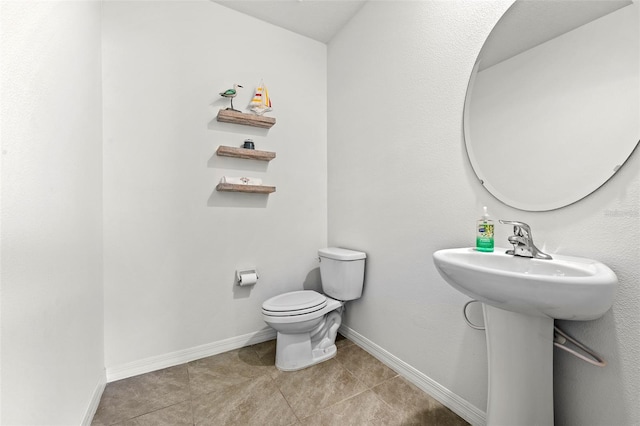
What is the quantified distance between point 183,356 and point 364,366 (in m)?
1.21

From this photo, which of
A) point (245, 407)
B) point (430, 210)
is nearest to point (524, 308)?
point (430, 210)

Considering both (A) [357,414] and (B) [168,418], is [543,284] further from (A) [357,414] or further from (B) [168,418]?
(B) [168,418]

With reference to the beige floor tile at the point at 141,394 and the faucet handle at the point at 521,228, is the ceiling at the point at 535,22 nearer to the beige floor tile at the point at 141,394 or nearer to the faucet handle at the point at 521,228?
the faucet handle at the point at 521,228

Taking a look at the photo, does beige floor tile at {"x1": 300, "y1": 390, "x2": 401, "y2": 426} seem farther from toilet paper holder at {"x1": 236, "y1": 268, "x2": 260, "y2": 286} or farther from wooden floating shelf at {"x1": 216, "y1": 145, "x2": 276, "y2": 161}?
wooden floating shelf at {"x1": 216, "y1": 145, "x2": 276, "y2": 161}

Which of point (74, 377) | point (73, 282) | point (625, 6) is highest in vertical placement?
point (625, 6)

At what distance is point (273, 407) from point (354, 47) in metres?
2.41

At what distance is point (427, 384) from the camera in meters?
1.51

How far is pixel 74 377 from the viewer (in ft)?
3.68

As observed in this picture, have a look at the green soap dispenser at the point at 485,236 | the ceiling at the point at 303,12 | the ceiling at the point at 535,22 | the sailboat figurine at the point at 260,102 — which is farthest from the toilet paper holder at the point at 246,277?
the ceiling at the point at 303,12

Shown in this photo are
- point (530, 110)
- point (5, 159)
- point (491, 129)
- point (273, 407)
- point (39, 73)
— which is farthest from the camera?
point (273, 407)

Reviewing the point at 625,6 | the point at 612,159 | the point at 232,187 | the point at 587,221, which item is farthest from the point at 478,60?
the point at 232,187

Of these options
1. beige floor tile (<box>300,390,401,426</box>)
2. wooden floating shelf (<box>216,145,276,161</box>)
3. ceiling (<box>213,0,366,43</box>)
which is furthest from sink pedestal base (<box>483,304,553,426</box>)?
ceiling (<box>213,0,366,43</box>)

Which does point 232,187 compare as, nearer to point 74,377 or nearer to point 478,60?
point 74,377

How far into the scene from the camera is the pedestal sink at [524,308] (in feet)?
2.47
